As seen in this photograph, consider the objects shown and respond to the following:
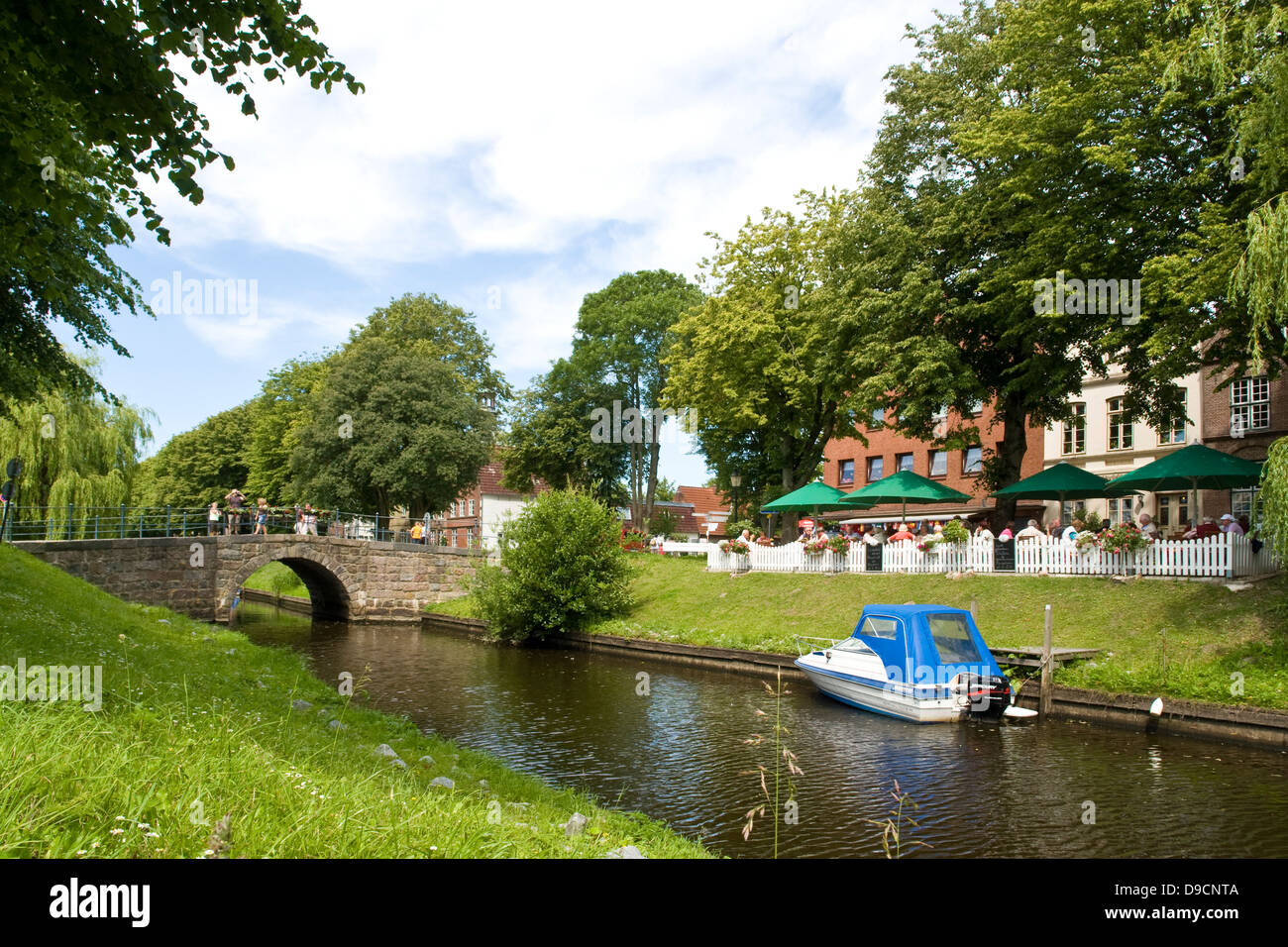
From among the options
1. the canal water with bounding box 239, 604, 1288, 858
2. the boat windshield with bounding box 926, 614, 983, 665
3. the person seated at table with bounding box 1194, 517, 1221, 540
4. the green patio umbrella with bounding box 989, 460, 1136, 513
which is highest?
the green patio umbrella with bounding box 989, 460, 1136, 513

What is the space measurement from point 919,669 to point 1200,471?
384 inches

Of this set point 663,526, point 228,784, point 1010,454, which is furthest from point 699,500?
point 228,784

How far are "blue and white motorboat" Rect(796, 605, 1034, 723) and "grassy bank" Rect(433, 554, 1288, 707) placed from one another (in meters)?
1.72

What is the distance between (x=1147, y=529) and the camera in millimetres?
19641

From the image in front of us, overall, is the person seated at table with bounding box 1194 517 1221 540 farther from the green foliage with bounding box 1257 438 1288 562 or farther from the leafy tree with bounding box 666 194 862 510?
the leafy tree with bounding box 666 194 862 510

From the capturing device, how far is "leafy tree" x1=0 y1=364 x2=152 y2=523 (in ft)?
98.5


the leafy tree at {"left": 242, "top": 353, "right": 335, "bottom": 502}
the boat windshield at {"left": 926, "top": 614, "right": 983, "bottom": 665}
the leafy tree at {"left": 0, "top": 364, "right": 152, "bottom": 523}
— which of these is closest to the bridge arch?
the leafy tree at {"left": 0, "top": 364, "right": 152, "bottom": 523}

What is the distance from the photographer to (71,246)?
49.6ft

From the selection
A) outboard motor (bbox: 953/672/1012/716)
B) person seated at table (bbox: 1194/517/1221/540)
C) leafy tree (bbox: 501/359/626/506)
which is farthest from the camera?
leafy tree (bbox: 501/359/626/506)

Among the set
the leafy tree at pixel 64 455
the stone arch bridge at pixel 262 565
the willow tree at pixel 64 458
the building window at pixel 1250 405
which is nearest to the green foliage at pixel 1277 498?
the building window at pixel 1250 405

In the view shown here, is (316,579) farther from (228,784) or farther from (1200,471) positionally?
(228,784)
